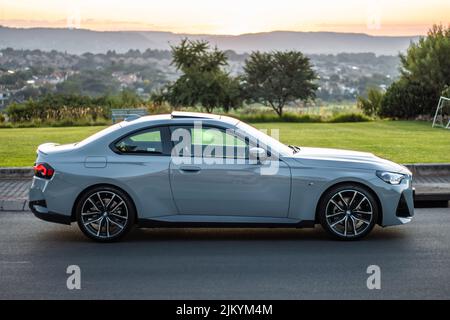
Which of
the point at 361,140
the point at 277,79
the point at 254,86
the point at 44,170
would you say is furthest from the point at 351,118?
→ the point at 44,170

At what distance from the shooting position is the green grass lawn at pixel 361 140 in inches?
703

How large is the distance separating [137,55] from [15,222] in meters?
59.4

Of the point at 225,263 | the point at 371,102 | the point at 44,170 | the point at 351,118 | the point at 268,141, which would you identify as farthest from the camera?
the point at 371,102

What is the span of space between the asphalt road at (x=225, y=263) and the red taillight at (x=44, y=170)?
2.57 ft

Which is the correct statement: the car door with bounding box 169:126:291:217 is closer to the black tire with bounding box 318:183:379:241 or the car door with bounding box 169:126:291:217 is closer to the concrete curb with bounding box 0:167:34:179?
the black tire with bounding box 318:183:379:241

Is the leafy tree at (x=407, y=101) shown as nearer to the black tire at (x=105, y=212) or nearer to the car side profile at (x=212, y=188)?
the car side profile at (x=212, y=188)

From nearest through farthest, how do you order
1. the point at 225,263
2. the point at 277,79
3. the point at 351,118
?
the point at 225,263
the point at 351,118
the point at 277,79

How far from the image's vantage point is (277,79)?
125ft

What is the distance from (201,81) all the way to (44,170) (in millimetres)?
28642

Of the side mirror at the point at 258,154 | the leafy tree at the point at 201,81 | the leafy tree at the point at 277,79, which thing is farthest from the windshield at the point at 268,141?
the leafy tree at the point at 201,81

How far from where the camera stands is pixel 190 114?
33.7 feet

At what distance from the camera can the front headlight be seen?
993 centimetres

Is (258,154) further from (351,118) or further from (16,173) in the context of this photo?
(351,118)

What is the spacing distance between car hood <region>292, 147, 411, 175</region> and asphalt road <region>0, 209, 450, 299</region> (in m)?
0.86
